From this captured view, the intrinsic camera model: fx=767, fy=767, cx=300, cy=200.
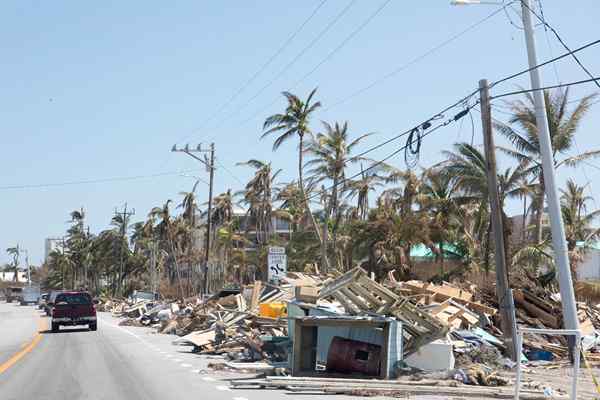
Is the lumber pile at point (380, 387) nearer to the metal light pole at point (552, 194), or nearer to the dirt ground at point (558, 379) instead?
the dirt ground at point (558, 379)

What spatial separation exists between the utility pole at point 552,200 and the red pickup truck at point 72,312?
2354cm

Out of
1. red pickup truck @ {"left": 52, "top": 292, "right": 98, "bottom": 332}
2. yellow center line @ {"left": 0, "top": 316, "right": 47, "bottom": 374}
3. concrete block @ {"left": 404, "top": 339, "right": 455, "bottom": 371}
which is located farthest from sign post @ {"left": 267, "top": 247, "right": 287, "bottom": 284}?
red pickup truck @ {"left": 52, "top": 292, "right": 98, "bottom": 332}

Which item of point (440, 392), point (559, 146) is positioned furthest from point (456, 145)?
point (440, 392)

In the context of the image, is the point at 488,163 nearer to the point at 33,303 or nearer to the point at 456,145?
the point at 456,145

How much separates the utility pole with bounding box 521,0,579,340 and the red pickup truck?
2354cm

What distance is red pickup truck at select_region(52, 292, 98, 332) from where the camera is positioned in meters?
35.6

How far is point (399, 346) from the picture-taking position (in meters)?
15.9

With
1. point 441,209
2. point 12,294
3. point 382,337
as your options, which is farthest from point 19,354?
point 12,294

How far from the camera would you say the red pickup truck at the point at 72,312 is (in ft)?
117

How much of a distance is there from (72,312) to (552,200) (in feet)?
79.6

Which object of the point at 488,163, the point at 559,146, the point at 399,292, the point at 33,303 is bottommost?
the point at 33,303

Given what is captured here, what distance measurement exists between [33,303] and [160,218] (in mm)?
34461

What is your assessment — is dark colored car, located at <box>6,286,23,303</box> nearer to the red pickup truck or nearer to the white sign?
the red pickup truck

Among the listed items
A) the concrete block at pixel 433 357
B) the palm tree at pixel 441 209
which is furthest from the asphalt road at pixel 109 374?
the palm tree at pixel 441 209
